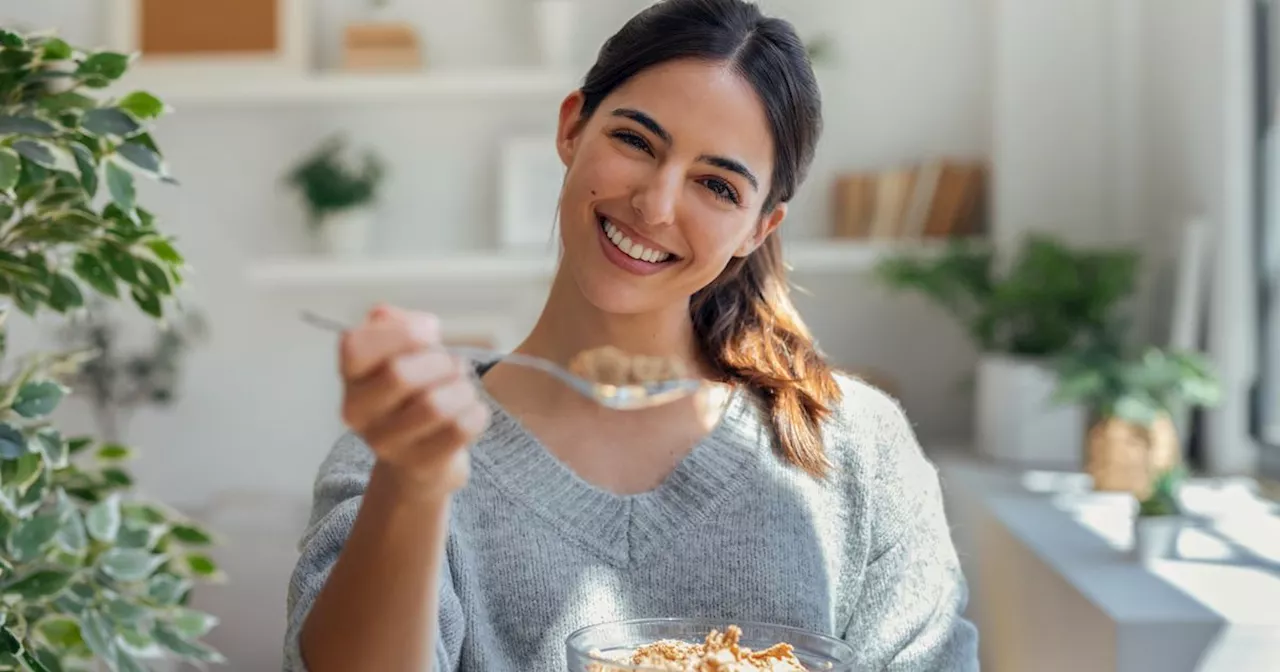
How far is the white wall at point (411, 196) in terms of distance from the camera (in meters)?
3.57

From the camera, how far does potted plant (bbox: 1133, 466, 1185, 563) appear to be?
74.0 inches

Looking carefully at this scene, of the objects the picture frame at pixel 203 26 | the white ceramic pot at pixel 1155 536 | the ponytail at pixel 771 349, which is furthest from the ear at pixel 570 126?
the picture frame at pixel 203 26

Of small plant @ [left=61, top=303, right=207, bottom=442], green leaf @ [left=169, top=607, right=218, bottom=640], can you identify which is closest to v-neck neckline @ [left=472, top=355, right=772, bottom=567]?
green leaf @ [left=169, top=607, right=218, bottom=640]

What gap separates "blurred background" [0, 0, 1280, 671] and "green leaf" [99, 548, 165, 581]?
4.66 feet

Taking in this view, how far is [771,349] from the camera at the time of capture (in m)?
1.38

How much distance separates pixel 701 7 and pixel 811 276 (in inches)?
93.9

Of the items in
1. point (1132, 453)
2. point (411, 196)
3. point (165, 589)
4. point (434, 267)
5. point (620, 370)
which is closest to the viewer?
point (620, 370)

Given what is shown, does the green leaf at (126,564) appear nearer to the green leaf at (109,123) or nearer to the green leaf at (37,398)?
the green leaf at (37,398)

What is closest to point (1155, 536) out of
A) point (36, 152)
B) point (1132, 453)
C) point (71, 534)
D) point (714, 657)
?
point (1132, 453)

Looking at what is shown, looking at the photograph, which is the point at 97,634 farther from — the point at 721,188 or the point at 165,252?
the point at 721,188

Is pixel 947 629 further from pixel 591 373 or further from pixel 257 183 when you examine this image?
pixel 257 183

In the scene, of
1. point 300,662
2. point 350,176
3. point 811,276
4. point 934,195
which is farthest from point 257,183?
point 300,662

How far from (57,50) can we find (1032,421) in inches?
90.0

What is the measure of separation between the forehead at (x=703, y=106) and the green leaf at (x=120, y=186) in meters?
0.51
